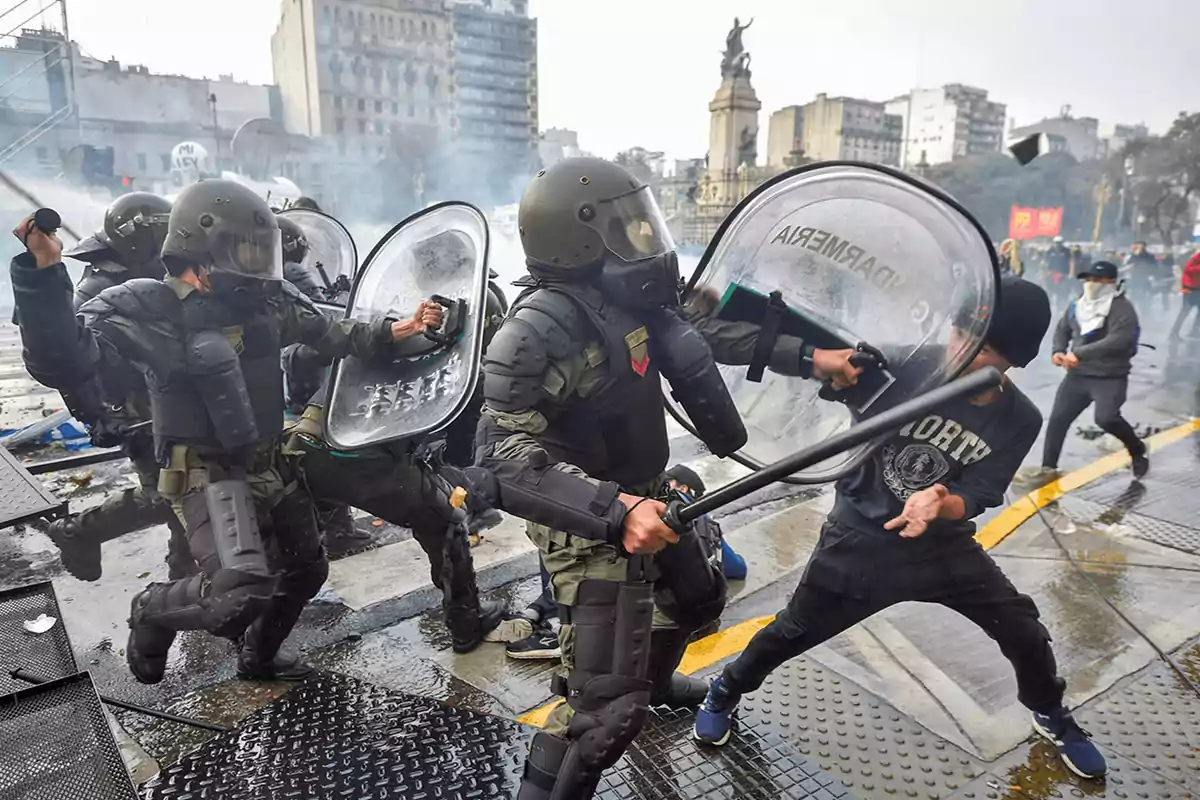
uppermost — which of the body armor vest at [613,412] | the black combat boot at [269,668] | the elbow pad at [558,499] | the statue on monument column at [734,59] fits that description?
the statue on monument column at [734,59]

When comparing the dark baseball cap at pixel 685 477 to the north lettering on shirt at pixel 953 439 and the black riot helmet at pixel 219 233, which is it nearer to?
the north lettering on shirt at pixel 953 439

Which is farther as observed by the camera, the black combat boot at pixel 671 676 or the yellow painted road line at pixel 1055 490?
the yellow painted road line at pixel 1055 490

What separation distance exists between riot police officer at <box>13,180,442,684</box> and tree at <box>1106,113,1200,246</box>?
94.1ft

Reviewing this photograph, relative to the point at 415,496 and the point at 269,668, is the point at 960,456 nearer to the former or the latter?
the point at 415,496

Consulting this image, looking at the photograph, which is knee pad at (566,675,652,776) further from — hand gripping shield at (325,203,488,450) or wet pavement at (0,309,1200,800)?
hand gripping shield at (325,203,488,450)

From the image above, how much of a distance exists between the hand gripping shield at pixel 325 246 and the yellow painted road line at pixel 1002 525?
153 inches

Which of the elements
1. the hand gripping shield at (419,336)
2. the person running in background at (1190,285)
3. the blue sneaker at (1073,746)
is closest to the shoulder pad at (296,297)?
the hand gripping shield at (419,336)

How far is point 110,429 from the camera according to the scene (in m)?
3.96

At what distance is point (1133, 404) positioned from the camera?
786cm

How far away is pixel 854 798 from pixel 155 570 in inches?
150

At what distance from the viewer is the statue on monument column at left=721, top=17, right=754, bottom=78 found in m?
23.5

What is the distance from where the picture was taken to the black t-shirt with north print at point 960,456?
233 centimetres

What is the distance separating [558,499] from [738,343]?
76 centimetres

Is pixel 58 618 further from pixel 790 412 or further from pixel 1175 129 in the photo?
pixel 1175 129
